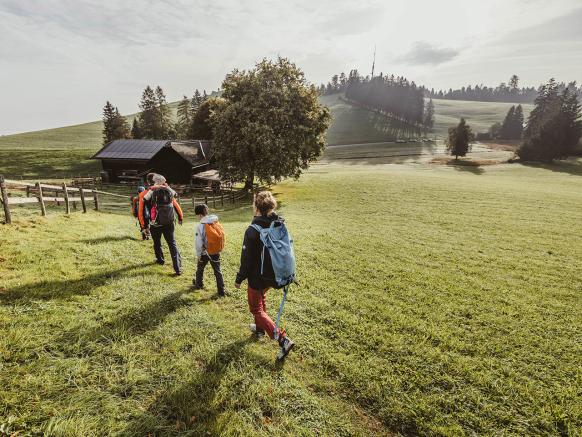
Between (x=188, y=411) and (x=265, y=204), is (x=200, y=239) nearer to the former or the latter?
(x=265, y=204)

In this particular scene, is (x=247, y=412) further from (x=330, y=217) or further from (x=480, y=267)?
(x=330, y=217)

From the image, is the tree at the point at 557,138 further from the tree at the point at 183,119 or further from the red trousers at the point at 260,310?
the tree at the point at 183,119

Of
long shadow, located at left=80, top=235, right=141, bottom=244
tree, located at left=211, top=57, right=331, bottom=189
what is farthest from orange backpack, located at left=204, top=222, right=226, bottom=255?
tree, located at left=211, top=57, right=331, bottom=189

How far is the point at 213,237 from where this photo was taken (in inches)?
281

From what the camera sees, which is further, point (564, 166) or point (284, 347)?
point (564, 166)

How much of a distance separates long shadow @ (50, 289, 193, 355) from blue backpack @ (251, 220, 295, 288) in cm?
295

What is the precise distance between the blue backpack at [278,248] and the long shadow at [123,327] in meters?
2.95

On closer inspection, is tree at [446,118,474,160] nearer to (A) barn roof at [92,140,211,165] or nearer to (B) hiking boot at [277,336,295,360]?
(A) barn roof at [92,140,211,165]

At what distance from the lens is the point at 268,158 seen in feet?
92.4

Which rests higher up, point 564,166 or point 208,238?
point 208,238

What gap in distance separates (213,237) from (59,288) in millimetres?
3663

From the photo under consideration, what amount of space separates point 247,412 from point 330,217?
15810 mm

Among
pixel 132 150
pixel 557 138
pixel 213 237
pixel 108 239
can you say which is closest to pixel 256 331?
pixel 213 237

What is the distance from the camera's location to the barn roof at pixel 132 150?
3796 cm
